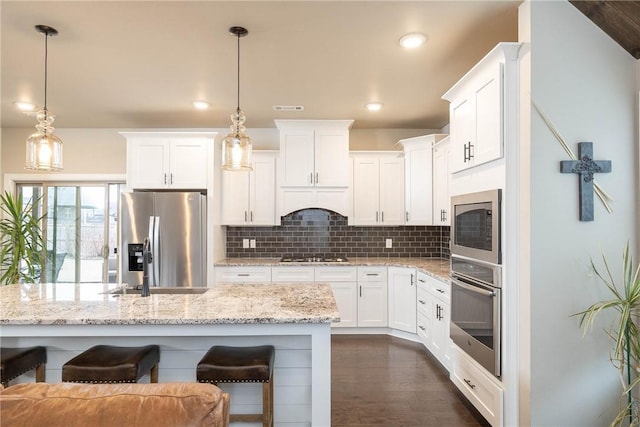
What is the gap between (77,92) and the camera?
350 cm

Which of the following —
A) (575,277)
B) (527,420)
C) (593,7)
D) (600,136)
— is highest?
(593,7)

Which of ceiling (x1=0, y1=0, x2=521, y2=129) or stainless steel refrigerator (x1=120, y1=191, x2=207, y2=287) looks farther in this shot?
stainless steel refrigerator (x1=120, y1=191, x2=207, y2=287)

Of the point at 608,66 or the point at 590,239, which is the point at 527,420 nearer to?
the point at 590,239

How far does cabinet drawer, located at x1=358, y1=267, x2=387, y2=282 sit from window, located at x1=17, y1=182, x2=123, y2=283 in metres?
3.26

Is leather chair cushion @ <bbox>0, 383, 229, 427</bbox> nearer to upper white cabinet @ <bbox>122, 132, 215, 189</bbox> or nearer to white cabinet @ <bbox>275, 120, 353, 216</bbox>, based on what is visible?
upper white cabinet @ <bbox>122, 132, 215, 189</bbox>

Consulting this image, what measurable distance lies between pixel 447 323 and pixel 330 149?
237 centimetres

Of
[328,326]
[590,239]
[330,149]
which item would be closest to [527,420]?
[590,239]

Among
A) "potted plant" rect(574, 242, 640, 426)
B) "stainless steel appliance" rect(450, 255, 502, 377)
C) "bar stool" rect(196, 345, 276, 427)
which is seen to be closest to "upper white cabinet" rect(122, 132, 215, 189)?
"bar stool" rect(196, 345, 276, 427)

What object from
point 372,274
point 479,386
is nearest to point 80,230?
point 372,274

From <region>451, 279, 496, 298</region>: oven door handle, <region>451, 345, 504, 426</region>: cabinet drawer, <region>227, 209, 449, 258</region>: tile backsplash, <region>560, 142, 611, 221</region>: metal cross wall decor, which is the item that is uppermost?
<region>560, 142, 611, 221</region>: metal cross wall decor

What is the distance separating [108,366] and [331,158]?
3.22 metres

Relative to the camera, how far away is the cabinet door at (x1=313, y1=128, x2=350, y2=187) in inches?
174

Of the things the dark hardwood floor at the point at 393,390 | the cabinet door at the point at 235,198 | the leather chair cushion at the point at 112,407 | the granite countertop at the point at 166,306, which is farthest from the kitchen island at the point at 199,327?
the cabinet door at the point at 235,198

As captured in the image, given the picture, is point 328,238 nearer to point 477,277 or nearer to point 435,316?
point 435,316
